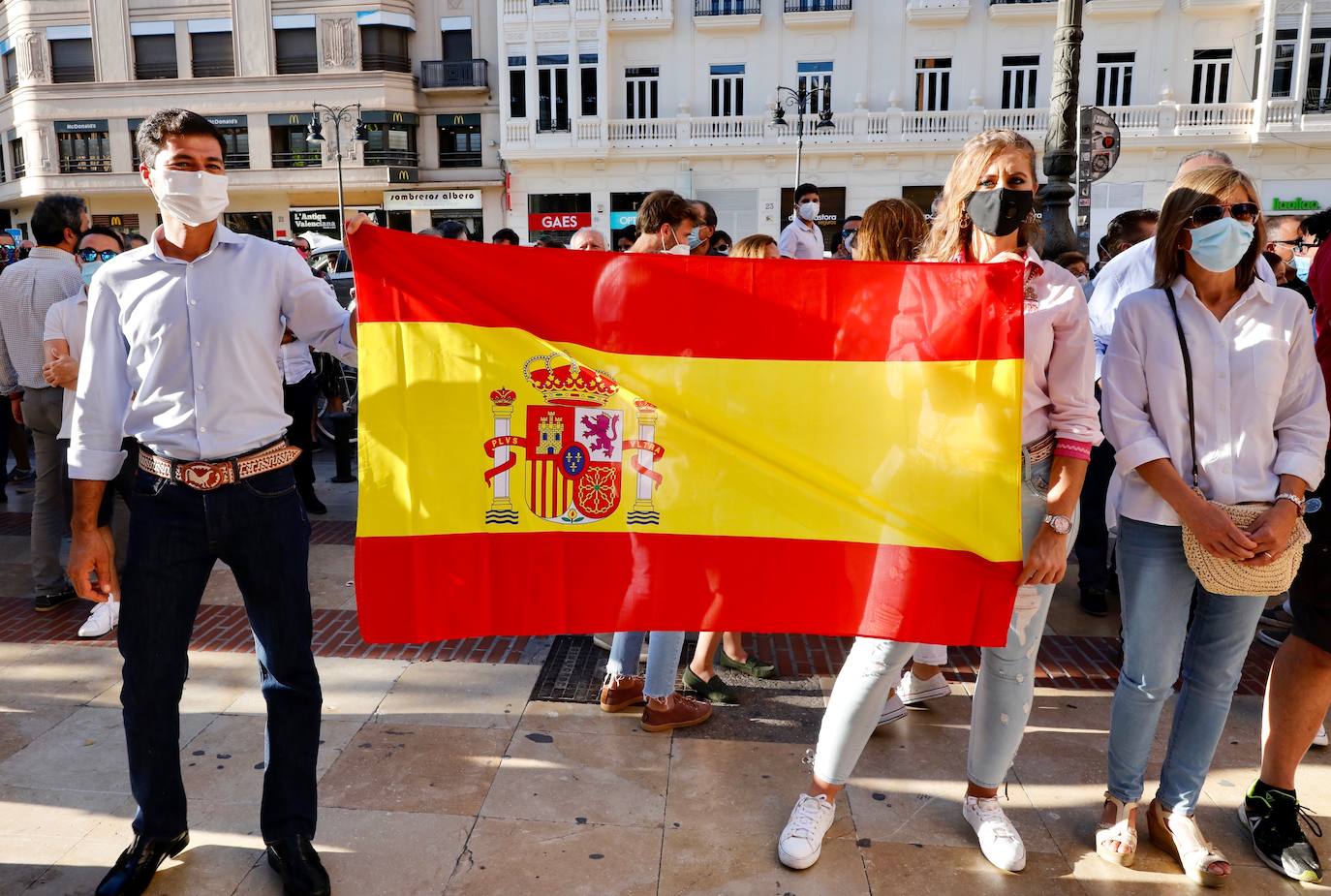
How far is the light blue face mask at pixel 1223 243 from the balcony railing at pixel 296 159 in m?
36.3

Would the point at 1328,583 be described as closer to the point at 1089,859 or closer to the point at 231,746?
the point at 1089,859

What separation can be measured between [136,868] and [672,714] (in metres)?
1.92

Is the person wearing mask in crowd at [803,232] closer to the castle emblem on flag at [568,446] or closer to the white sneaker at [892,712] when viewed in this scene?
the white sneaker at [892,712]

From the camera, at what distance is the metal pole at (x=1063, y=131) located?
7676 mm

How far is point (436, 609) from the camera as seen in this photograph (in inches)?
116

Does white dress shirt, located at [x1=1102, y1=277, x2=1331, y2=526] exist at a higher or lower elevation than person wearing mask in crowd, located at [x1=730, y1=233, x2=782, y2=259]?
lower

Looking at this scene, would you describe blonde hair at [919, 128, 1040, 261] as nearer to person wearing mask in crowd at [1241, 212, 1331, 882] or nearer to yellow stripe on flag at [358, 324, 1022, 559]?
yellow stripe on flag at [358, 324, 1022, 559]

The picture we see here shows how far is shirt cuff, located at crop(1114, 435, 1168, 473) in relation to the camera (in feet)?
9.12

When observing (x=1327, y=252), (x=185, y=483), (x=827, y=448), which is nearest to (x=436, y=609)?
(x=185, y=483)

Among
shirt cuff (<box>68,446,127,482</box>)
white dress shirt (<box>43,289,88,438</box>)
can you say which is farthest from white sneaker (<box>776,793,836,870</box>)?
white dress shirt (<box>43,289,88,438</box>)

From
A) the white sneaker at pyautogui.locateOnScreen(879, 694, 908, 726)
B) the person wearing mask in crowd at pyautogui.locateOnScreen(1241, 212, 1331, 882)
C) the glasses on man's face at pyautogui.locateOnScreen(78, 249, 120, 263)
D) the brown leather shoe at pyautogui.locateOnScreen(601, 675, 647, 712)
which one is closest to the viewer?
the person wearing mask in crowd at pyautogui.locateOnScreen(1241, 212, 1331, 882)

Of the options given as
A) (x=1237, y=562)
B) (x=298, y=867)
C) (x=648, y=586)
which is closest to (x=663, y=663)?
(x=648, y=586)

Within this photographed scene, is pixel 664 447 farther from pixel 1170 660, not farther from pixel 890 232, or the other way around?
pixel 1170 660

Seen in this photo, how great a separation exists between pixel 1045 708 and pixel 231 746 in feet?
11.1
